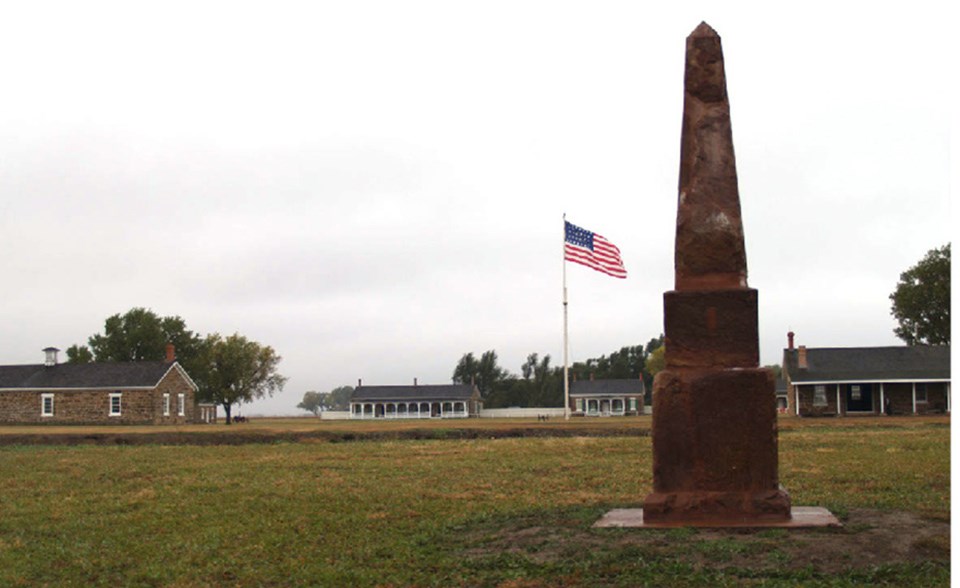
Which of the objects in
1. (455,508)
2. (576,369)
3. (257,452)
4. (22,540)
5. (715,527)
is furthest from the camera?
(576,369)

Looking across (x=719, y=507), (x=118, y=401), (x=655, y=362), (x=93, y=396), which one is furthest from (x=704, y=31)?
(x=655, y=362)

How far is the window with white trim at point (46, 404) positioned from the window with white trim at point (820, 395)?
44785 millimetres

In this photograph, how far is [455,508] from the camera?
40.4ft

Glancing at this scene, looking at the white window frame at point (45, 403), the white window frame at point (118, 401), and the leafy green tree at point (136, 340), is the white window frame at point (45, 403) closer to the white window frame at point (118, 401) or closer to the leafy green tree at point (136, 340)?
the white window frame at point (118, 401)

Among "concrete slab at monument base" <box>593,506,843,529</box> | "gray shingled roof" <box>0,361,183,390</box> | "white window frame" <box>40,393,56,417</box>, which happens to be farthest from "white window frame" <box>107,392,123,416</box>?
"concrete slab at monument base" <box>593,506,843,529</box>

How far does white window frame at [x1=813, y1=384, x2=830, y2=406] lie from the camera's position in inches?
2141

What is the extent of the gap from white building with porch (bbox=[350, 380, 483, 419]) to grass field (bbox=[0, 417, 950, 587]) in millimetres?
66170

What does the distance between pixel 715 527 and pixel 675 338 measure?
185 centimetres

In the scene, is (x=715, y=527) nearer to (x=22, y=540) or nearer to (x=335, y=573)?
(x=335, y=573)

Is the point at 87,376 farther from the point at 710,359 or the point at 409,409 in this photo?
the point at 710,359

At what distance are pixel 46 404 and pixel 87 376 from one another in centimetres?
283

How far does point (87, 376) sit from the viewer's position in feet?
201

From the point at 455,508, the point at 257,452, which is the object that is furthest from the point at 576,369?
the point at 455,508

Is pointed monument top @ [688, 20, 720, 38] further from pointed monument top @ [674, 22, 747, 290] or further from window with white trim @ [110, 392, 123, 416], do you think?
window with white trim @ [110, 392, 123, 416]
